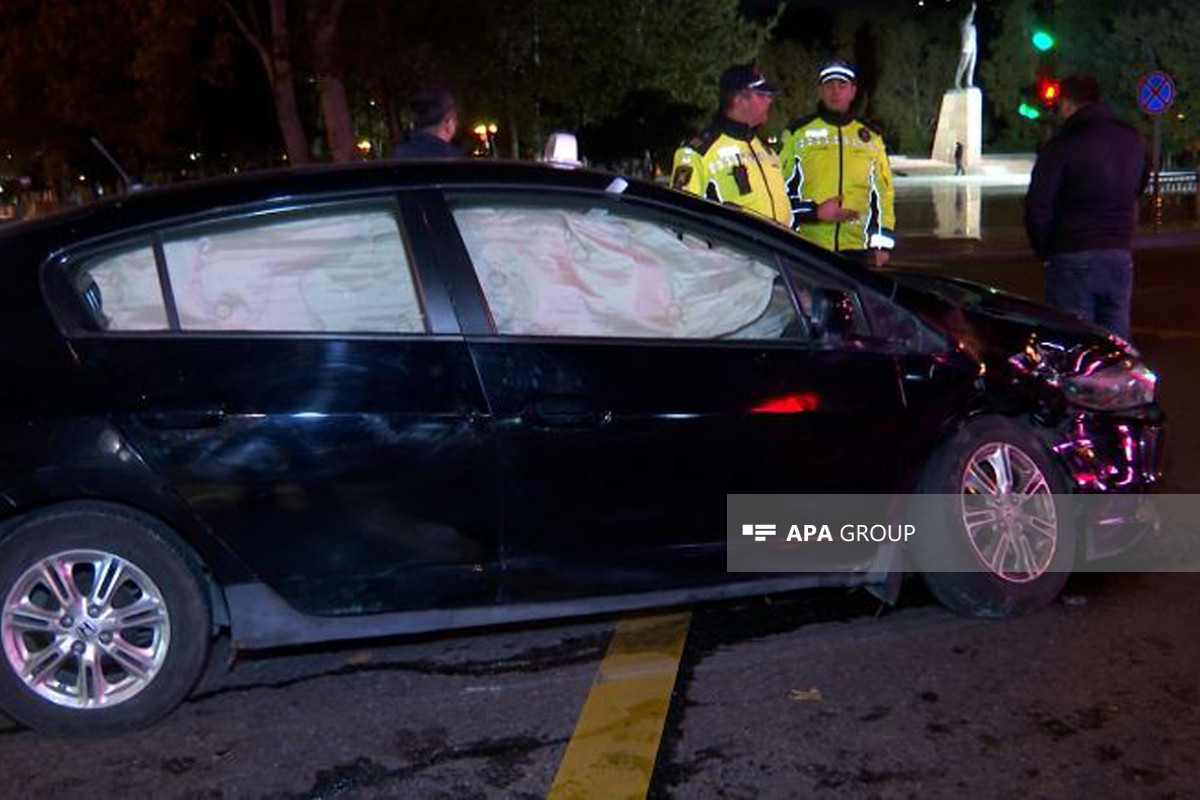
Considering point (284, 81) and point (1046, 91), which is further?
point (284, 81)

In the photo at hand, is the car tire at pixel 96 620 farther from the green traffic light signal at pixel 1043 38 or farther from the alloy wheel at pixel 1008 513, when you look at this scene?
the green traffic light signal at pixel 1043 38

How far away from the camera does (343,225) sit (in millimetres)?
3975

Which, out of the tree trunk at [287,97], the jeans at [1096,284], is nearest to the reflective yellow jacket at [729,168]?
the jeans at [1096,284]

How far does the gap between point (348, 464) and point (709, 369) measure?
44.5 inches

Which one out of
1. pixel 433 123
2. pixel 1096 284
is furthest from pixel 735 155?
pixel 1096 284

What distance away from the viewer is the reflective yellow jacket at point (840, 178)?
6.89m

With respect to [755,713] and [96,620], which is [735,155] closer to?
[755,713]

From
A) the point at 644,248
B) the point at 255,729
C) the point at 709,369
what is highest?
the point at 644,248

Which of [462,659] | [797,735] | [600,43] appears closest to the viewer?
[797,735]

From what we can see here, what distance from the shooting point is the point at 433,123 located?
6633mm

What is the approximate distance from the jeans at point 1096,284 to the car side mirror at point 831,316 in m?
2.66

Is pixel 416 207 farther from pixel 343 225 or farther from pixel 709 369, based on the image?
pixel 709 369

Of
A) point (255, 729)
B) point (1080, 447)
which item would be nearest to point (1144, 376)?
point (1080, 447)

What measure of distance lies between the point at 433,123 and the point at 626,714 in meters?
3.73
